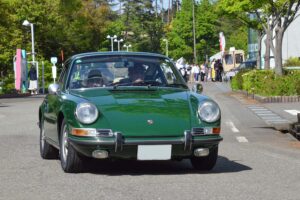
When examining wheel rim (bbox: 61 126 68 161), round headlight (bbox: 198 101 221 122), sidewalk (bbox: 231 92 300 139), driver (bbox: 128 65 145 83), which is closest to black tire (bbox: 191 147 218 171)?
round headlight (bbox: 198 101 221 122)

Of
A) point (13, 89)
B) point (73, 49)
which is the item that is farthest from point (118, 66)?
point (73, 49)

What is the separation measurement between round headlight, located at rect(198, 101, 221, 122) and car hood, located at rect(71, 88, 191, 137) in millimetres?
149

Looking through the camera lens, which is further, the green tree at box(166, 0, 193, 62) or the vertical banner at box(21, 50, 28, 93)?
the green tree at box(166, 0, 193, 62)

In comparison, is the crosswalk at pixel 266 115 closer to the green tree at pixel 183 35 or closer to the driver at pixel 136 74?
the driver at pixel 136 74

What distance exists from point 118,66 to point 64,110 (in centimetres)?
117

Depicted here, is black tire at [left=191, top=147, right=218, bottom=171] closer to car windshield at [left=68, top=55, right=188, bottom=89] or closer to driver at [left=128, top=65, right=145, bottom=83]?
car windshield at [left=68, top=55, right=188, bottom=89]

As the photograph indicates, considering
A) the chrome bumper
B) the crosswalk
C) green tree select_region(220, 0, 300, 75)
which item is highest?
green tree select_region(220, 0, 300, 75)

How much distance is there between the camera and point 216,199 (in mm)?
6195

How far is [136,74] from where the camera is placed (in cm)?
865

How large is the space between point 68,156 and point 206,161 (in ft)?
5.36

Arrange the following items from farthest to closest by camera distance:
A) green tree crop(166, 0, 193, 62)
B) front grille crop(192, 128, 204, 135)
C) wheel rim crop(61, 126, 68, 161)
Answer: green tree crop(166, 0, 193, 62) < wheel rim crop(61, 126, 68, 161) < front grille crop(192, 128, 204, 135)

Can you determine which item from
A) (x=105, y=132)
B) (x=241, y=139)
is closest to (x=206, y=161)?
(x=105, y=132)

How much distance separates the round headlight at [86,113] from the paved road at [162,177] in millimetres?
651

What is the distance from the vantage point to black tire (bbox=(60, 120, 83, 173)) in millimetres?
7703
